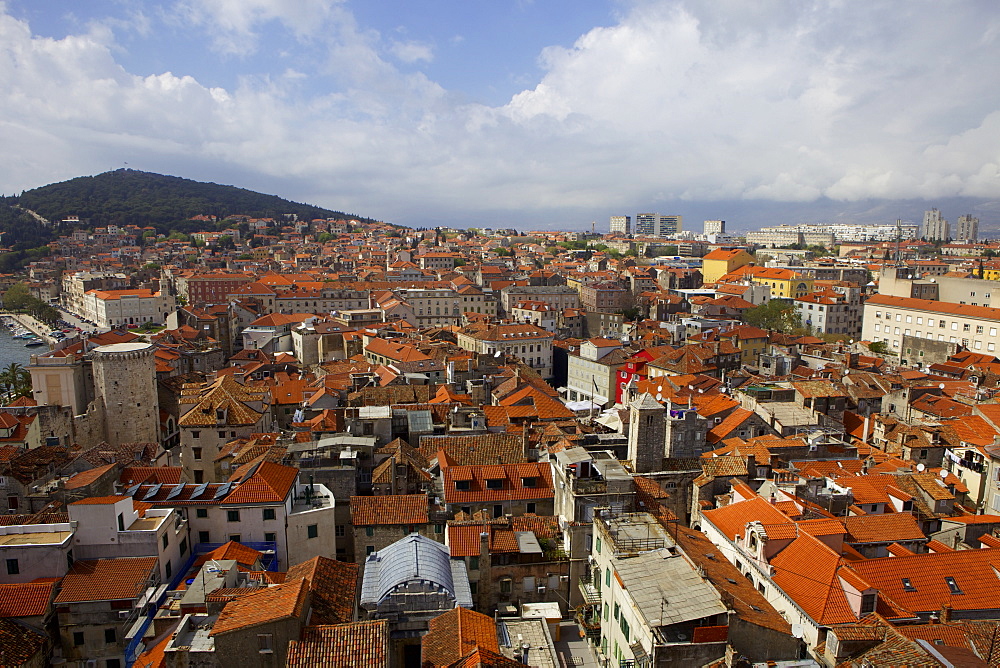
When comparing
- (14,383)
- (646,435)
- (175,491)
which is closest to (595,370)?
(646,435)

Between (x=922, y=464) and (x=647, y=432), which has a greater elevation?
(x=647, y=432)

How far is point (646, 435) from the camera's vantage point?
1035 inches

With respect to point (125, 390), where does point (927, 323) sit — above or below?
below

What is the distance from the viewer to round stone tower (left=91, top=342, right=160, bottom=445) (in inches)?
1298

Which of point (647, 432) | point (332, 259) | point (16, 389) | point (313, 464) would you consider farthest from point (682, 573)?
point (332, 259)

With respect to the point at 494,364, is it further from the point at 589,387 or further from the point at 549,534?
the point at 549,534

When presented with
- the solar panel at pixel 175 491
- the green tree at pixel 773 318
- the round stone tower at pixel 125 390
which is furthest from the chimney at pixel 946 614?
the green tree at pixel 773 318

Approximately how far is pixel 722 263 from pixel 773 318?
1944 inches

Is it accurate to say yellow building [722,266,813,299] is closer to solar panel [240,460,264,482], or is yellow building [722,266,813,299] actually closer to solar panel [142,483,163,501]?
solar panel [240,460,264,482]

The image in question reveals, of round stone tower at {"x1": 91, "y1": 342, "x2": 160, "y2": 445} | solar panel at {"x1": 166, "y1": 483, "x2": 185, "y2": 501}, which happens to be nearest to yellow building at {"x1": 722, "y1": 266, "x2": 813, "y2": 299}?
round stone tower at {"x1": 91, "y1": 342, "x2": 160, "y2": 445}

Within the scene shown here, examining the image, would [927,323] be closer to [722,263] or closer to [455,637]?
[722,263]

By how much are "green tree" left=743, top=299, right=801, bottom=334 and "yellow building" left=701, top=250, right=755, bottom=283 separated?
4349 centimetres

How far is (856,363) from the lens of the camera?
168 feet

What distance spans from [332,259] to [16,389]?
9303 cm
